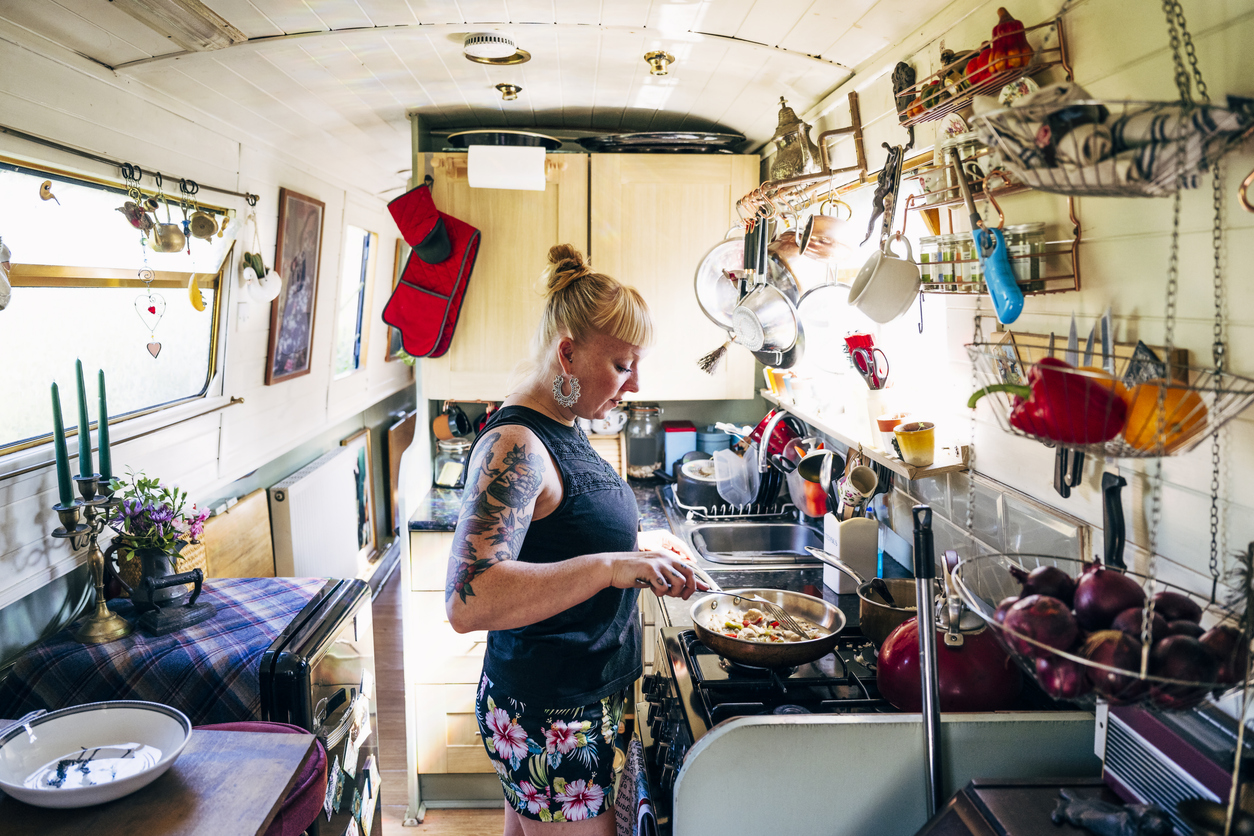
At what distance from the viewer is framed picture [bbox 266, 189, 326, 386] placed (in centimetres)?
328

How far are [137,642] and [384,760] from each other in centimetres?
152

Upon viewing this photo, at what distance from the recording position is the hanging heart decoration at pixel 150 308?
2422 millimetres

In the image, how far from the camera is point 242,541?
3.04 m

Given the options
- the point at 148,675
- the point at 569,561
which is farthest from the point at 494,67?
the point at 148,675

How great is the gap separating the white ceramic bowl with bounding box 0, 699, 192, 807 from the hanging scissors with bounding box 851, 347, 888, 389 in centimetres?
160

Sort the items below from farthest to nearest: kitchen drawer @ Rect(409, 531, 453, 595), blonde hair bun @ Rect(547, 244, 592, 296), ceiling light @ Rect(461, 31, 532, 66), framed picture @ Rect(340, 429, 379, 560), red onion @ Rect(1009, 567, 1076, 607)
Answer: framed picture @ Rect(340, 429, 379, 560)
kitchen drawer @ Rect(409, 531, 453, 595)
ceiling light @ Rect(461, 31, 532, 66)
blonde hair bun @ Rect(547, 244, 592, 296)
red onion @ Rect(1009, 567, 1076, 607)

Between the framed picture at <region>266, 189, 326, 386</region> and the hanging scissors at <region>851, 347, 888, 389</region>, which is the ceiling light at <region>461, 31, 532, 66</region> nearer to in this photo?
the hanging scissors at <region>851, 347, 888, 389</region>

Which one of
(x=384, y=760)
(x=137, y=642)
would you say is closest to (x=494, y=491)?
(x=137, y=642)

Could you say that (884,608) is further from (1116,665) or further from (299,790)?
(299,790)

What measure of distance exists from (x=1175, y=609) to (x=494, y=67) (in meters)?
2.12

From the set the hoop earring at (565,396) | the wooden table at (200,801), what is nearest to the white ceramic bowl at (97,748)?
the wooden table at (200,801)

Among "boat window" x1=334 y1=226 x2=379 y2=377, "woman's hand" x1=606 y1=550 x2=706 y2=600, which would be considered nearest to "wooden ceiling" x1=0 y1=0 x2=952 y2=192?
"woman's hand" x1=606 y1=550 x2=706 y2=600

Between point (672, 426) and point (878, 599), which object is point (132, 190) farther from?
point (878, 599)

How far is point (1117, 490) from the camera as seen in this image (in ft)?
3.59
